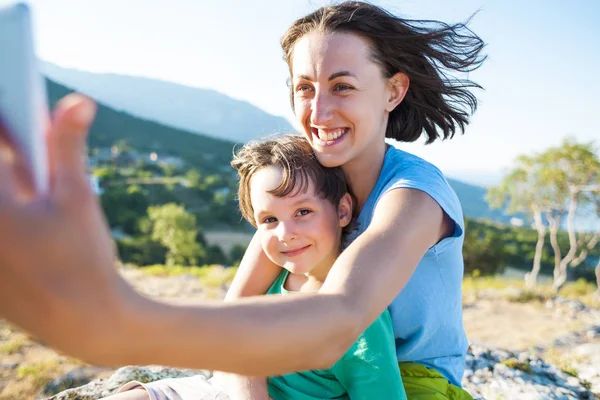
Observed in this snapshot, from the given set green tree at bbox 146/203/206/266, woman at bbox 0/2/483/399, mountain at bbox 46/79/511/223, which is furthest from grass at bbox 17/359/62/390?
mountain at bbox 46/79/511/223

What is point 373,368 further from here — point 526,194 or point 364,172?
point 526,194

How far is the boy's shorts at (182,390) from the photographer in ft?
6.40

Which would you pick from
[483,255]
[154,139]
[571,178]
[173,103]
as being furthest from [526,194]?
[173,103]

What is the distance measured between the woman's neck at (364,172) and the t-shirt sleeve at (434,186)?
254 millimetres

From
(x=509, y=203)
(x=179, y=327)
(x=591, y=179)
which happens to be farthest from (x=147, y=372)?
(x=509, y=203)

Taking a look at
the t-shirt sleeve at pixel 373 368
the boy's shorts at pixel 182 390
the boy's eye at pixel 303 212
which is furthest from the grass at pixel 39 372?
the t-shirt sleeve at pixel 373 368

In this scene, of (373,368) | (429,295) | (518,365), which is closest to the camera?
(373,368)

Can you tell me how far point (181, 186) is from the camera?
141ft

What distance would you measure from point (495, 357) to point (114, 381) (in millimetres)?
2368

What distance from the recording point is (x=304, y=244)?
6.24 ft

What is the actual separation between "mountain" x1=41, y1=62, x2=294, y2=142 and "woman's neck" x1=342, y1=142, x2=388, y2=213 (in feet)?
339

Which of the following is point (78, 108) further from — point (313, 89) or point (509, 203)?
point (509, 203)

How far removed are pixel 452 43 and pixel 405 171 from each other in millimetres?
886

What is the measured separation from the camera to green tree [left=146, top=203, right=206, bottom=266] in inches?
898
